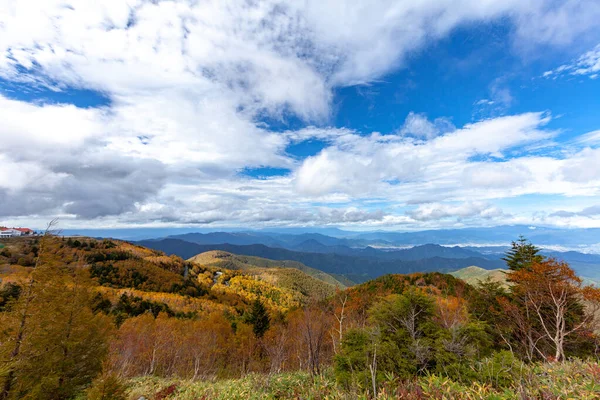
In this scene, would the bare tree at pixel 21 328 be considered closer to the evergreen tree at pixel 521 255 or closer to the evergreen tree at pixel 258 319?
the evergreen tree at pixel 258 319

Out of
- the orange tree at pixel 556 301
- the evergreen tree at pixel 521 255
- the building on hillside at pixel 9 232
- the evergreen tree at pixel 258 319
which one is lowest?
the evergreen tree at pixel 258 319

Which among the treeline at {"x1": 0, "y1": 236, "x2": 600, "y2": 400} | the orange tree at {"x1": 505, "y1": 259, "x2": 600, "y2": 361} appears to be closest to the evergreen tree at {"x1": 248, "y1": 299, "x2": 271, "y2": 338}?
the treeline at {"x1": 0, "y1": 236, "x2": 600, "y2": 400}

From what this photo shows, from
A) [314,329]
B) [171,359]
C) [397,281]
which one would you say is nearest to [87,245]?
[171,359]

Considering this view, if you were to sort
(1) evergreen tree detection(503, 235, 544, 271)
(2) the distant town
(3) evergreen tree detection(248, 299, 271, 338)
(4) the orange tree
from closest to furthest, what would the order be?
(4) the orange tree, (1) evergreen tree detection(503, 235, 544, 271), (3) evergreen tree detection(248, 299, 271, 338), (2) the distant town

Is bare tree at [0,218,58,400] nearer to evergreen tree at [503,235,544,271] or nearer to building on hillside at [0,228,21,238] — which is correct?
evergreen tree at [503,235,544,271]

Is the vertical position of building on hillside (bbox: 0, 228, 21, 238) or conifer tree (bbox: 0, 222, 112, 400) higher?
conifer tree (bbox: 0, 222, 112, 400)

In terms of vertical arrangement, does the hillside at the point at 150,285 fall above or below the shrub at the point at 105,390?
below

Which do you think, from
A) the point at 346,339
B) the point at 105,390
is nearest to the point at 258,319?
the point at 346,339

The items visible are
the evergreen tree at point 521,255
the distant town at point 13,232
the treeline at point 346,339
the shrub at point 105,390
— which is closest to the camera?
the shrub at point 105,390

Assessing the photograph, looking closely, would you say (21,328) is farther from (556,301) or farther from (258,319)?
(258,319)

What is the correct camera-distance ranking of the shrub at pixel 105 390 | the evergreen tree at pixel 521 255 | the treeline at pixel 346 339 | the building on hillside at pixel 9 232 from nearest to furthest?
the shrub at pixel 105 390, the treeline at pixel 346 339, the evergreen tree at pixel 521 255, the building on hillside at pixel 9 232

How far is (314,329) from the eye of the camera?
76.1 ft

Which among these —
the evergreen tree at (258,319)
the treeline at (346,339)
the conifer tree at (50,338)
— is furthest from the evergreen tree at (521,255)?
the conifer tree at (50,338)

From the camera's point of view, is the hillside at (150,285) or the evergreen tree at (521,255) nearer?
the evergreen tree at (521,255)
